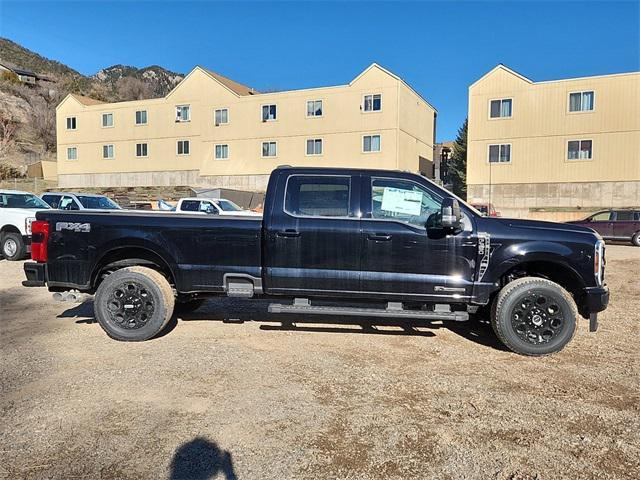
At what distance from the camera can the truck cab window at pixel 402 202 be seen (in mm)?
5328

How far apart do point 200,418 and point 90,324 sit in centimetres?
347

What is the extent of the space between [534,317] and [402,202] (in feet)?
6.23

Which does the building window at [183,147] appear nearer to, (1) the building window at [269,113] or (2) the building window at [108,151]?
(2) the building window at [108,151]

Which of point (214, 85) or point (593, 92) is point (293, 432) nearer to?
point (593, 92)

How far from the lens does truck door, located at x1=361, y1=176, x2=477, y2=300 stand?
5.20 metres

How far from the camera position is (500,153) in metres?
33.6

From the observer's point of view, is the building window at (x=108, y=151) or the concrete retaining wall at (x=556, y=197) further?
the building window at (x=108, y=151)

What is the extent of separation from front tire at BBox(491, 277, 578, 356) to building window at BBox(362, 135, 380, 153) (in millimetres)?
30857

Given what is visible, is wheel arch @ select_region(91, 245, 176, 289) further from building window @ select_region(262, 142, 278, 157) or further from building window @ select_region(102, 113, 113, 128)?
building window @ select_region(102, 113, 113, 128)

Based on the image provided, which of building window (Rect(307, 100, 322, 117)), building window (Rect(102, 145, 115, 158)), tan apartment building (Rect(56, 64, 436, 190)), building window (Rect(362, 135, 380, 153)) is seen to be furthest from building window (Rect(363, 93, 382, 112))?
building window (Rect(102, 145, 115, 158))

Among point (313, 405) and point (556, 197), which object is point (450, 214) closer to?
point (313, 405)

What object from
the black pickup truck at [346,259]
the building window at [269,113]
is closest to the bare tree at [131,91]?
the building window at [269,113]

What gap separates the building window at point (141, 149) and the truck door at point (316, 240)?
1637 inches

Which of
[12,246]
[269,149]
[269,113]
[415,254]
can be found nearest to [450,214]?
[415,254]
